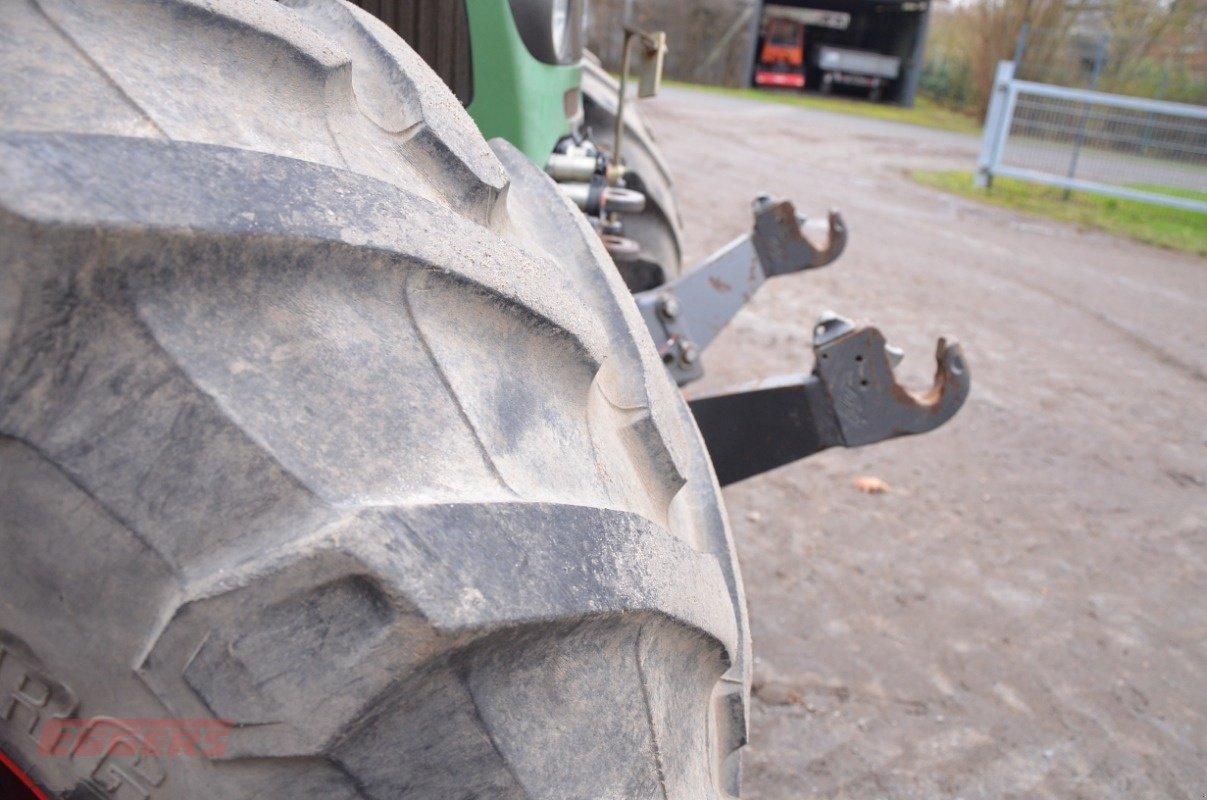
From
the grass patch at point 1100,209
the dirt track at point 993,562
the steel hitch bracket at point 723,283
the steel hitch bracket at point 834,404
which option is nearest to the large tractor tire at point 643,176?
the steel hitch bracket at point 723,283

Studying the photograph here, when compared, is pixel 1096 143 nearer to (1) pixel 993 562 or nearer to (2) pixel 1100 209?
(2) pixel 1100 209

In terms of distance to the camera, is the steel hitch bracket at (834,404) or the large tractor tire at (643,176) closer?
the steel hitch bracket at (834,404)

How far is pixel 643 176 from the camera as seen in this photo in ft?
9.85

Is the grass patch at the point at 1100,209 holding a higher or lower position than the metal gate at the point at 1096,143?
lower

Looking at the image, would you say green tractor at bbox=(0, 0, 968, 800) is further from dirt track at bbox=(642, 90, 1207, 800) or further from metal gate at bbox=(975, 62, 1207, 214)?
metal gate at bbox=(975, 62, 1207, 214)

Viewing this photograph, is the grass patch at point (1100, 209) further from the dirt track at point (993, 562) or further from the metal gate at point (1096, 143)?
the dirt track at point (993, 562)

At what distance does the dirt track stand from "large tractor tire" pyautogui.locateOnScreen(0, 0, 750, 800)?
4.66 ft

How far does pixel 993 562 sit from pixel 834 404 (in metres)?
1.41

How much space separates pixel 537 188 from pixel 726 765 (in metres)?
0.76

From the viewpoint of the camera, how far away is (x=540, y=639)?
0.79 metres

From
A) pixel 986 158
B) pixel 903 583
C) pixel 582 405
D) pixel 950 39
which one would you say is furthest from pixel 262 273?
pixel 950 39

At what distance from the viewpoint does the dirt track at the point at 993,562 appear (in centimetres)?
220

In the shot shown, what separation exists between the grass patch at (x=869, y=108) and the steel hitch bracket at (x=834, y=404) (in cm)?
1773

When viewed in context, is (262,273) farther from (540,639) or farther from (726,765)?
(726,765)
